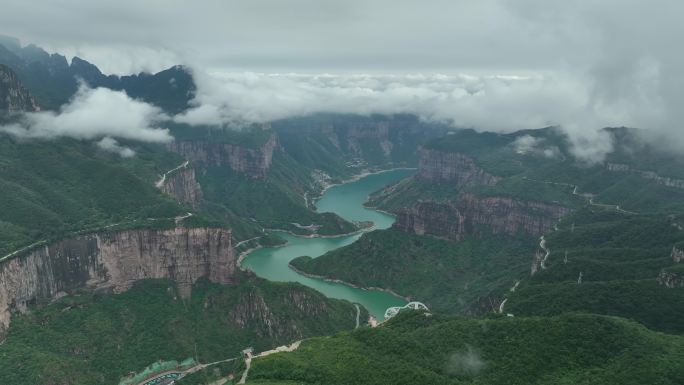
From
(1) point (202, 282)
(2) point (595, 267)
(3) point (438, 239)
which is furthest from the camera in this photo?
(3) point (438, 239)

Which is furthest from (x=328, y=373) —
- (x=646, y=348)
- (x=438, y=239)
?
(x=438, y=239)

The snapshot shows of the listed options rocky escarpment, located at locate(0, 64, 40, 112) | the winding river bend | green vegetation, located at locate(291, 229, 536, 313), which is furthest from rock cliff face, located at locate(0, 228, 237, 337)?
rocky escarpment, located at locate(0, 64, 40, 112)

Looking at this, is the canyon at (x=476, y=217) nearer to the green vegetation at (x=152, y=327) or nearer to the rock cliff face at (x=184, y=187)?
the green vegetation at (x=152, y=327)

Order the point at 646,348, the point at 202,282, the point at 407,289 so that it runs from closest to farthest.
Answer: the point at 646,348, the point at 202,282, the point at 407,289

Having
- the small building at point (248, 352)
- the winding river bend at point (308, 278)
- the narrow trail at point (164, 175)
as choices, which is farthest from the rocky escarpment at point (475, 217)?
the small building at point (248, 352)

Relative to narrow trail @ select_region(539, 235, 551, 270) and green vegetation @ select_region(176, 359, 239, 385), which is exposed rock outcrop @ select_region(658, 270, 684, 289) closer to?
narrow trail @ select_region(539, 235, 551, 270)

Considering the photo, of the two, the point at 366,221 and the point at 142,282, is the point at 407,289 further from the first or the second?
the point at 366,221
